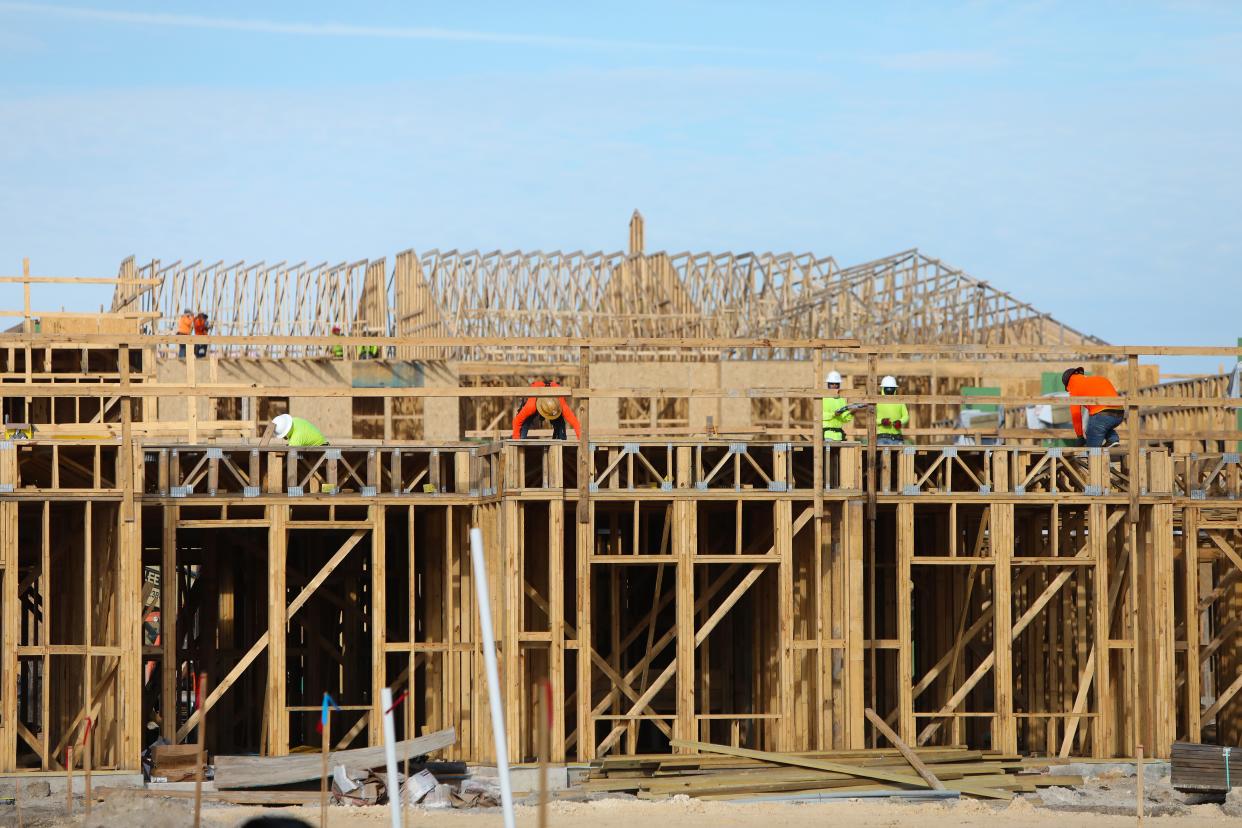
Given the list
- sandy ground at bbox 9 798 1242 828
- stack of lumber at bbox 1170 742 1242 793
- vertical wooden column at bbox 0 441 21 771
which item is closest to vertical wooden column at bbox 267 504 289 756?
sandy ground at bbox 9 798 1242 828

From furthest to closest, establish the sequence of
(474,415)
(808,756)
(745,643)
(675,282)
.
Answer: (675,282), (474,415), (745,643), (808,756)

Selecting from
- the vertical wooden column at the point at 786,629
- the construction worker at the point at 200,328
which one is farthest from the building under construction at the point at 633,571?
the construction worker at the point at 200,328

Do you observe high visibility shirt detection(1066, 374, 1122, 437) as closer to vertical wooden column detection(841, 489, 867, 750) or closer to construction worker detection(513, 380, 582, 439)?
vertical wooden column detection(841, 489, 867, 750)

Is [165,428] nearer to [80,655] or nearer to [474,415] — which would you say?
[80,655]

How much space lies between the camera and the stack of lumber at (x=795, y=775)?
2283cm

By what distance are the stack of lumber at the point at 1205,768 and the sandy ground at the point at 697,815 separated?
39cm

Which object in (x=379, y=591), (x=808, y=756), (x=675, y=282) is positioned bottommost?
(x=808, y=756)

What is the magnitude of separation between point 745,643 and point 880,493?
495 centimetres

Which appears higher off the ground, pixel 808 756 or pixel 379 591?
pixel 379 591

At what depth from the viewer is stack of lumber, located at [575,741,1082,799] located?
74.9ft

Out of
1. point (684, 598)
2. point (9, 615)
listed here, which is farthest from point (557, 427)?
point (9, 615)

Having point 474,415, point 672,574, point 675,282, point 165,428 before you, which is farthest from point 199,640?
point 675,282

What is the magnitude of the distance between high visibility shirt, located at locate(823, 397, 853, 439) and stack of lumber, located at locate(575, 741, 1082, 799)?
4466 mm

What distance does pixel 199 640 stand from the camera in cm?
2859
